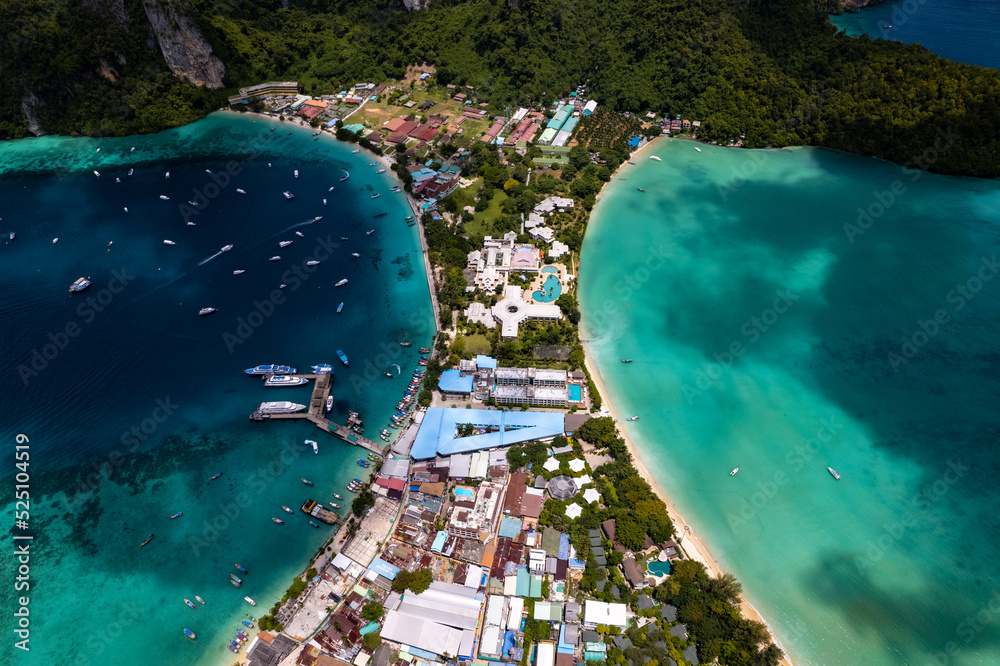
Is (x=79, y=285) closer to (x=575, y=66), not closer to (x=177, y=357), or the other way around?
(x=177, y=357)

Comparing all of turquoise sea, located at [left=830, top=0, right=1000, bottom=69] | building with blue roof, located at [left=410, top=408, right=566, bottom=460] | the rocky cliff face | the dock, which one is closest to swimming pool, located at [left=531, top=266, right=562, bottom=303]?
building with blue roof, located at [left=410, top=408, right=566, bottom=460]

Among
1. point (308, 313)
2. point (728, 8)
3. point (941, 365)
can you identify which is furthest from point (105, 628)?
point (728, 8)

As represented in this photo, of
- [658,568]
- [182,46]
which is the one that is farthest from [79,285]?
[658,568]

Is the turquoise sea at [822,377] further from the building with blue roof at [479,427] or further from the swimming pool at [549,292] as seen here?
the building with blue roof at [479,427]

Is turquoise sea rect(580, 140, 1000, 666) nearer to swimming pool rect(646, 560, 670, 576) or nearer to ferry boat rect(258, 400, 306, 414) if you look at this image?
swimming pool rect(646, 560, 670, 576)

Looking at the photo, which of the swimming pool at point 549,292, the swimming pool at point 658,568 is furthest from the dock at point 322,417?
the swimming pool at point 658,568

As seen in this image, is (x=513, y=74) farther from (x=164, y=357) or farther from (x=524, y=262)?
(x=164, y=357)
